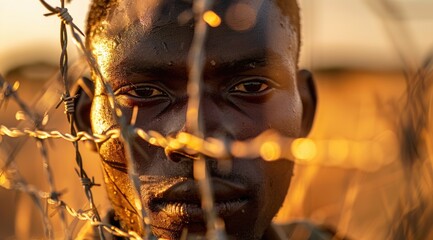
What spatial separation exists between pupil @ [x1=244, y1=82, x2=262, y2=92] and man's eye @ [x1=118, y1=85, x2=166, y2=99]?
0.22m

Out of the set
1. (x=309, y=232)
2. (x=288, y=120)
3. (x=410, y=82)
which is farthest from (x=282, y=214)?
(x=410, y=82)

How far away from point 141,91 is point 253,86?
0.28 m

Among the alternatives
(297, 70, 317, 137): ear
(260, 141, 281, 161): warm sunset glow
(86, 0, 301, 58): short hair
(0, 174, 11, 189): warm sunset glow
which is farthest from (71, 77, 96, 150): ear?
(260, 141, 281, 161): warm sunset glow

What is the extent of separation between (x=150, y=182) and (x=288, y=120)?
470mm

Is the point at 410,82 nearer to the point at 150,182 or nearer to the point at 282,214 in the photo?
the point at 150,182

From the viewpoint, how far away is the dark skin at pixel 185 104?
6.73 ft

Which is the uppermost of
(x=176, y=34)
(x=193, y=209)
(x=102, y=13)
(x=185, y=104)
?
(x=102, y=13)

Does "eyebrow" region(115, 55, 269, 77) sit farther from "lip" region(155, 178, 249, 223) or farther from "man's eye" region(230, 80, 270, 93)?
"lip" region(155, 178, 249, 223)

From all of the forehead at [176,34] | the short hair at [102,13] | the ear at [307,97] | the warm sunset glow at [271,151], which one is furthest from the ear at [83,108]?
the warm sunset glow at [271,151]

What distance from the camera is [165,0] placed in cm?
213

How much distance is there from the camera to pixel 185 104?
210 cm

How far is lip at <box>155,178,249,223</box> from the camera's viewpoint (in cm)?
203

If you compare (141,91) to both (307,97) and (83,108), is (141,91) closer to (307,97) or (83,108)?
(83,108)

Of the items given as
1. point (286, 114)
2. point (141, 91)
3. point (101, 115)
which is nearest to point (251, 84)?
point (286, 114)
